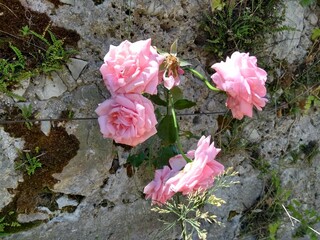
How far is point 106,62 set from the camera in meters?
1.62

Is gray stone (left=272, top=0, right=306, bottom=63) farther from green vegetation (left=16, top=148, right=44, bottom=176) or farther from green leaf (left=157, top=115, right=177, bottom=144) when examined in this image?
green vegetation (left=16, top=148, right=44, bottom=176)

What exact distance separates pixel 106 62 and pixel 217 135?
0.77 m

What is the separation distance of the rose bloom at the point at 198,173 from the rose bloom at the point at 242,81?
20cm

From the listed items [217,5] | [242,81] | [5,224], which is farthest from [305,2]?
[5,224]

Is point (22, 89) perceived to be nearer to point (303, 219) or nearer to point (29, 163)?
point (29, 163)

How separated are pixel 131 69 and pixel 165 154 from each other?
1.46 feet

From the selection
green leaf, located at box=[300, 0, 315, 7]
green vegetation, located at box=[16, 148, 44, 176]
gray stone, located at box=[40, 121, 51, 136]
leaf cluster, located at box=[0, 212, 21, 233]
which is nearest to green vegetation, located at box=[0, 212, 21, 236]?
leaf cluster, located at box=[0, 212, 21, 233]

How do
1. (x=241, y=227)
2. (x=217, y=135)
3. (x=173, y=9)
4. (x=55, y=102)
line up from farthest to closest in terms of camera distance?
(x=241, y=227)
(x=217, y=135)
(x=173, y=9)
(x=55, y=102)

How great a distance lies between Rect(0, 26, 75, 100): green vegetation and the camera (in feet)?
5.53

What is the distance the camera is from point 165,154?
1911 mm

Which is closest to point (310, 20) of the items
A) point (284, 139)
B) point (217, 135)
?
point (284, 139)

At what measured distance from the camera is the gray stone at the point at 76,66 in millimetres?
1823

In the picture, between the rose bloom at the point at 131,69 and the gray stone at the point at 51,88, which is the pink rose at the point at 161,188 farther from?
the gray stone at the point at 51,88

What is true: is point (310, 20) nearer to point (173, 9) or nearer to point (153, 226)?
point (173, 9)
